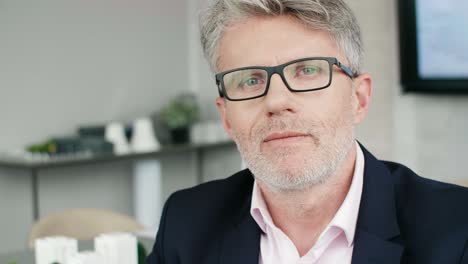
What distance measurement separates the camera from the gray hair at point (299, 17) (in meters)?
1.45

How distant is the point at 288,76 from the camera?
4.75 feet

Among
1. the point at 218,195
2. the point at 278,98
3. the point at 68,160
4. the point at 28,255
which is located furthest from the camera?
the point at 68,160

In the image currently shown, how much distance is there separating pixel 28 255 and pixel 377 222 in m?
1.44

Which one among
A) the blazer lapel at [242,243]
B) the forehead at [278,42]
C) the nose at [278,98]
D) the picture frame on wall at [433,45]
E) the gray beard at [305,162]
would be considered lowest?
the blazer lapel at [242,243]

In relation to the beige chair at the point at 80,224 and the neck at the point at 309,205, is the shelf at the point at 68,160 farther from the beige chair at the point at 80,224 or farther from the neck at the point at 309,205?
the neck at the point at 309,205

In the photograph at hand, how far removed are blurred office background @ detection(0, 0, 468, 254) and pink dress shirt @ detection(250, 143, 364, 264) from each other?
9.08 ft

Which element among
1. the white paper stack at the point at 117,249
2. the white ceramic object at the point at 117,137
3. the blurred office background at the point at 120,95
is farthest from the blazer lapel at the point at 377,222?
the white ceramic object at the point at 117,137

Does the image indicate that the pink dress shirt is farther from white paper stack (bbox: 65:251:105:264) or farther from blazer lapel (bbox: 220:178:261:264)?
white paper stack (bbox: 65:251:105:264)

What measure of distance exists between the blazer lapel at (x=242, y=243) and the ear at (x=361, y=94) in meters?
0.32

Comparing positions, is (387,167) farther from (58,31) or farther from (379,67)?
(58,31)

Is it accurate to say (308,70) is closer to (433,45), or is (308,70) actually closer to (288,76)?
(288,76)

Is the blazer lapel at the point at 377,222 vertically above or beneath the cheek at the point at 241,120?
beneath

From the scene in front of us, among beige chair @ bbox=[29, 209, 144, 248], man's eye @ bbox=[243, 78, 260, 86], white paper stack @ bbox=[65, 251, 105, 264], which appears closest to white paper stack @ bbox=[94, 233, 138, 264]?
white paper stack @ bbox=[65, 251, 105, 264]

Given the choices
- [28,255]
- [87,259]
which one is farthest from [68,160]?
[87,259]
